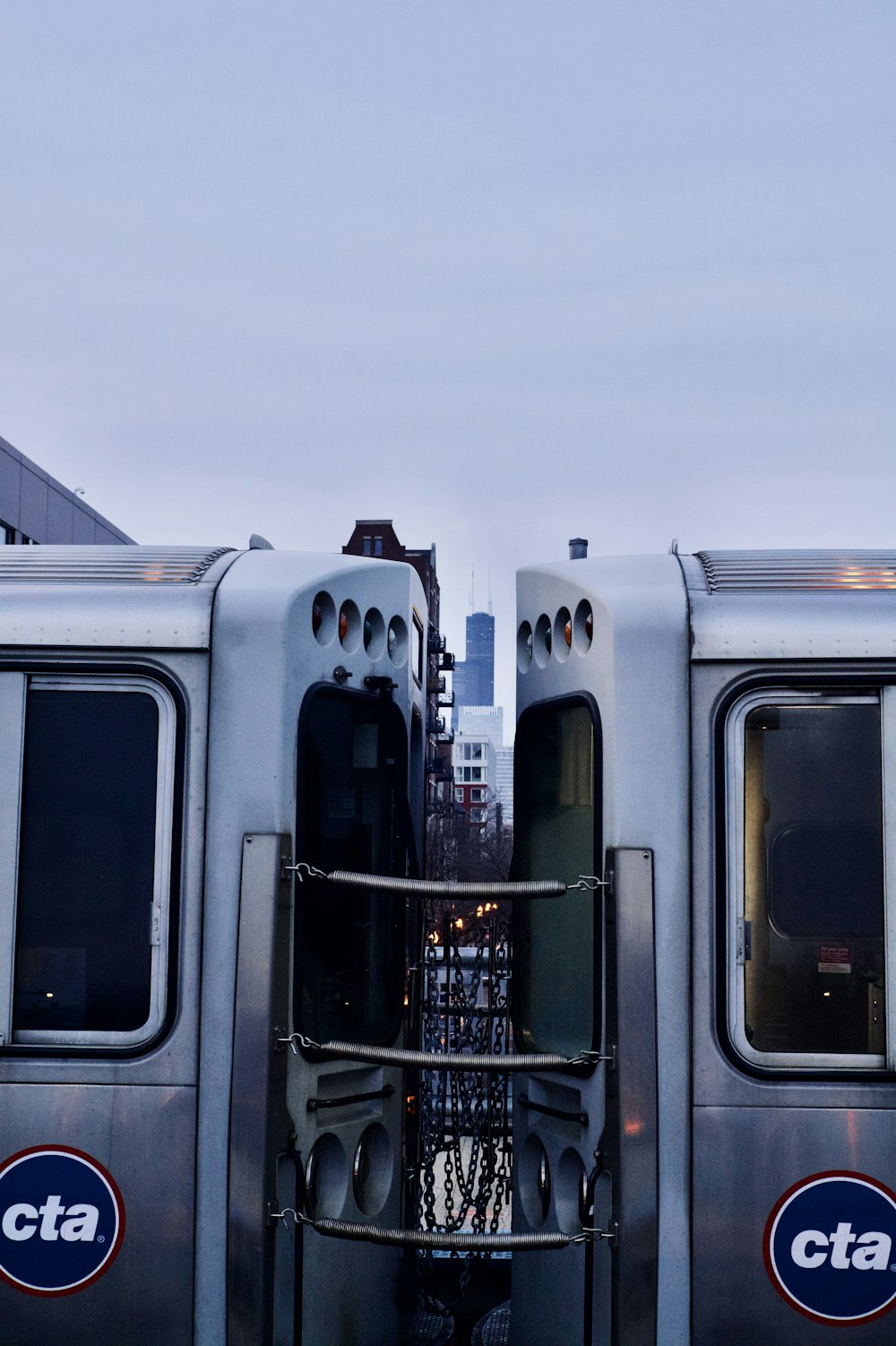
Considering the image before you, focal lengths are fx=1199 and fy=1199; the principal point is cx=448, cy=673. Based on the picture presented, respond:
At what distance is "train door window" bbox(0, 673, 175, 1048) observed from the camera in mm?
3504

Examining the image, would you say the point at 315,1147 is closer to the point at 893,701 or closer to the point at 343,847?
the point at 343,847

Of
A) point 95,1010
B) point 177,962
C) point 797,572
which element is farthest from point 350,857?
point 797,572

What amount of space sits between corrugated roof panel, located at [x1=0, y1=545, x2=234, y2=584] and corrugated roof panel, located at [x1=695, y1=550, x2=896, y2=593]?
1650mm

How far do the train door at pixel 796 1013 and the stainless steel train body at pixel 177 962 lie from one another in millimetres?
1127

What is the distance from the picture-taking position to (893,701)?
3.49 m

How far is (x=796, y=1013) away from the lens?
3445 mm

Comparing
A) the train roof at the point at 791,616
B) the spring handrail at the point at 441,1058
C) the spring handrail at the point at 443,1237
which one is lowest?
the spring handrail at the point at 443,1237

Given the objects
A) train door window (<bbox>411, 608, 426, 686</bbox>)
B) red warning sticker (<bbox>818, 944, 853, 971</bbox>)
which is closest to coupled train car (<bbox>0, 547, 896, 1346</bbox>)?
red warning sticker (<bbox>818, 944, 853, 971</bbox>)

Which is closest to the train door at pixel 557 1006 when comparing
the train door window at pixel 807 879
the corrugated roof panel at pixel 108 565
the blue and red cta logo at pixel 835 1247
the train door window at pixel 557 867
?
the train door window at pixel 557 867

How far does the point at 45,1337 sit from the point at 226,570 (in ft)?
7.49

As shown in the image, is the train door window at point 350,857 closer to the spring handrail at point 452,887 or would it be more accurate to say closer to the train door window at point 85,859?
the spring handrail at point 452,887

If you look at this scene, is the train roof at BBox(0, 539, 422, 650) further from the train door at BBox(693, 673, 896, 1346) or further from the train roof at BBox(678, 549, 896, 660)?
the train door at BBox(693, 673, 896, 1346)

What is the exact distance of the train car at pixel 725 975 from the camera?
3322 millimetres

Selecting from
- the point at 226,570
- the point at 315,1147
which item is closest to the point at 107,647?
the point at 226,570
